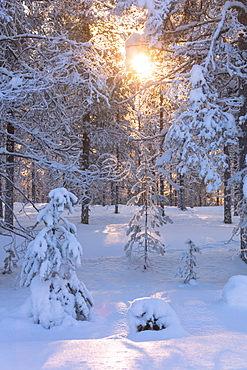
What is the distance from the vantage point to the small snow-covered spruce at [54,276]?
3964 mm

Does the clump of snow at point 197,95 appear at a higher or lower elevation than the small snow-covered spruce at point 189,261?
higher

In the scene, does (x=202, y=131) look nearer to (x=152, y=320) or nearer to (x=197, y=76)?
(x=197, y=76)

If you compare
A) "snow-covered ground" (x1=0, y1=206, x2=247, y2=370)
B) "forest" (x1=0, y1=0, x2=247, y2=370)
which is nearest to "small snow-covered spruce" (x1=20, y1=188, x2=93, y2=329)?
"forest" (x1=0, y1=0, x2=247, y2=370)

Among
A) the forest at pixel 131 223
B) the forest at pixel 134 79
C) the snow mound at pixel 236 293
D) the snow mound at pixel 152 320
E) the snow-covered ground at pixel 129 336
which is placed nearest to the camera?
the snow-covered ground at pixel 129 336

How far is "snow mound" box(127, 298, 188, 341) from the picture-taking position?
3.64m

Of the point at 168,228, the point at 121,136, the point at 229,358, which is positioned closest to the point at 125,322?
the point at 229,358

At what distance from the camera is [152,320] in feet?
12.8

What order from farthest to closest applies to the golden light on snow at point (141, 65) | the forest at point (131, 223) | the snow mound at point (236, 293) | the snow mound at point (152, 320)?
the golden light on snow at point (141, 65)
the snow mound at point (236, 293)
the snow mound at point (152, 320)
the forest at point (131, 223)

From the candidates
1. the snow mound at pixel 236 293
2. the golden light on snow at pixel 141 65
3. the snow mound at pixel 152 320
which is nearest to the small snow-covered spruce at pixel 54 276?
the snow mound at pixel 152 320

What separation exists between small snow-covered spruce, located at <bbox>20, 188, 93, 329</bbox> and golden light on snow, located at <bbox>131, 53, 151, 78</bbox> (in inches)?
229

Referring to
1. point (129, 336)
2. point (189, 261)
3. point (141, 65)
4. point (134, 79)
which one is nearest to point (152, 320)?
point (129, 336)

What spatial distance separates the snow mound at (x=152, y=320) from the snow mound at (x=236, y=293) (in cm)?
114

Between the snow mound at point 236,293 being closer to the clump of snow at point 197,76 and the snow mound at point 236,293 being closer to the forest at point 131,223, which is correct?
the forest at point 131,223

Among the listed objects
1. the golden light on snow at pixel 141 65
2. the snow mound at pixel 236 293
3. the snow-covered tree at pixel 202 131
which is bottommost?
the snow mound at pixel 236 293
